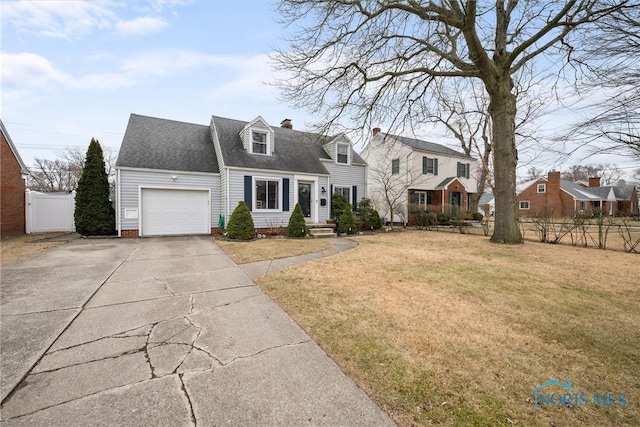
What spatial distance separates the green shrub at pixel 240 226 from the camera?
10875mm

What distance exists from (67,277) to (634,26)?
11451mm

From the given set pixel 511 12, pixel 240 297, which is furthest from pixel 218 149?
pixel 511 12

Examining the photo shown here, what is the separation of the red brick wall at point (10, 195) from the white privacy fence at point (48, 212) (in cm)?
31

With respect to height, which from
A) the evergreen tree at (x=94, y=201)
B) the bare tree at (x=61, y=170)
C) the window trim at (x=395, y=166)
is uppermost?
the bare tree at (x=61, y=170)

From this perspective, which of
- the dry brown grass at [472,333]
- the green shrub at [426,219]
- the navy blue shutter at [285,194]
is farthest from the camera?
the green shrub at [426,219]

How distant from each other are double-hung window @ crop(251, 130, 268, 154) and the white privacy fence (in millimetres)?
9960

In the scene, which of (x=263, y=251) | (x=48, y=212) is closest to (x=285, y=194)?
(x=263, y=251)

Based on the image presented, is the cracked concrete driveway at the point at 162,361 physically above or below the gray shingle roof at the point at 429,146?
below

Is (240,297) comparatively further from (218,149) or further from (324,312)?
(218,149)

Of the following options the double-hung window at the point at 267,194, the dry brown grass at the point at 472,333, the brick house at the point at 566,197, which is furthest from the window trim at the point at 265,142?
the brick house at the point at 566,197

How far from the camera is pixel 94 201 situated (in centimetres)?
1136

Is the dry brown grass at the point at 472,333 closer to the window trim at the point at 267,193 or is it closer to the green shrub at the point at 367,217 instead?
the window trim at the point at 267,193

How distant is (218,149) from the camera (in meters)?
13.5

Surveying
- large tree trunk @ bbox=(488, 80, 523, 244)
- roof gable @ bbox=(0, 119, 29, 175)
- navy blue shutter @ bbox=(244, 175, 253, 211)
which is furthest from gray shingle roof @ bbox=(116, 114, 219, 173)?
large tree trunk @ bbox=(488, 80, 523, 244)
